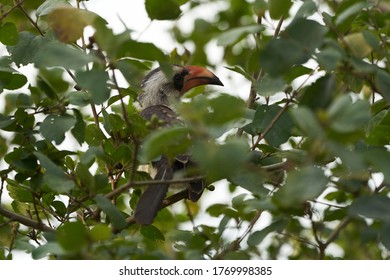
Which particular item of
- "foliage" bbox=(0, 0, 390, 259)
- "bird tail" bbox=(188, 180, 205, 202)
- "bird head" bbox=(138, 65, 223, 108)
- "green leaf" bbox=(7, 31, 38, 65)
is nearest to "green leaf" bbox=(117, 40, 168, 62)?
"foliage" bbox=(0, 0, 390, 259)

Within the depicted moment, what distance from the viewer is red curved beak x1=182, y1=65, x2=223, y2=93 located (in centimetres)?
441

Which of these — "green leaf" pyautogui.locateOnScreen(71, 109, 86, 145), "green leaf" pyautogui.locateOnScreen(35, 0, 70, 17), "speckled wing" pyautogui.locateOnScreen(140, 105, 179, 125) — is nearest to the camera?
"green leaf" pyautogui.locateOnScreen(71, 109, 86, 145)

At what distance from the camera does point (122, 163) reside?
10.0ft

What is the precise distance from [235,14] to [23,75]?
2.00 meters

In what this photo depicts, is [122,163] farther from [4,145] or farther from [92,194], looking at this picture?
[92,194]

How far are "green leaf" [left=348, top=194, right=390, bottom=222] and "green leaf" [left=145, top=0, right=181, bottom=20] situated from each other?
725 millimetres

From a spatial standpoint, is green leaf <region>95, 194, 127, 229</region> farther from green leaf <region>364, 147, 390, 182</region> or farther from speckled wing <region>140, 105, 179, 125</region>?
speckled wing <region>140, 105, 179, 125</region>

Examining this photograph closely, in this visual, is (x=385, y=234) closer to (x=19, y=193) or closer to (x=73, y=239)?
(x=73, y=239)

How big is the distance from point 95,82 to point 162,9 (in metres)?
0.39

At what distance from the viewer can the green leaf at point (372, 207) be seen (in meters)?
1.82

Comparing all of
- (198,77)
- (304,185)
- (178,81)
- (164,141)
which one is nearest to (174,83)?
(178,81)

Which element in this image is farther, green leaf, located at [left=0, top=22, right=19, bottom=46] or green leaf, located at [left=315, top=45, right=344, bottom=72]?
green leaf, located at [left=0, top=22, right=19, bottom=46]

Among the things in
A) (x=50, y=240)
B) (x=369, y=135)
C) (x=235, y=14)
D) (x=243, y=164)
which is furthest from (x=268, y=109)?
(x=235, y=14)

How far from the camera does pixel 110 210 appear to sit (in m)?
2.16
